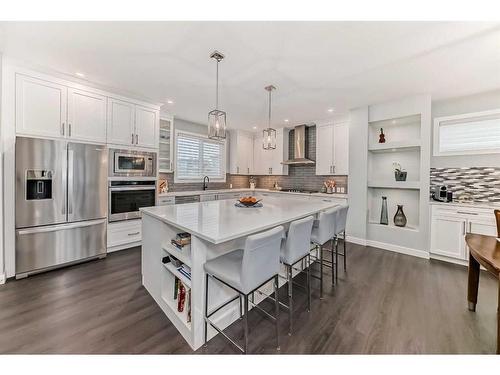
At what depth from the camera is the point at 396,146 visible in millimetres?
3705

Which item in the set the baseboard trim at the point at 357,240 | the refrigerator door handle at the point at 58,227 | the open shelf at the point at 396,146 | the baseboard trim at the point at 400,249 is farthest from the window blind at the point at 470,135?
the refrigerator door handle at the point at 58,227

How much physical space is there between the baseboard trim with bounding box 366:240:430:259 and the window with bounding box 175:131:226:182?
3824 millimetres

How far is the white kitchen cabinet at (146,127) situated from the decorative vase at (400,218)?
450 cm

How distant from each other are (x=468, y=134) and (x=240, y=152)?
448 cm

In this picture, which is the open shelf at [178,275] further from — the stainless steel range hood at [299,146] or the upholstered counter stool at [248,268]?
the stainless steel range hood at [299,146]

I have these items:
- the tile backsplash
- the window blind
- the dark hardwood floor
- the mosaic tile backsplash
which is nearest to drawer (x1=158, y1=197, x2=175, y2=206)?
the tile backsplash

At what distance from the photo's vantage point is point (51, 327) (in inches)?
68.5

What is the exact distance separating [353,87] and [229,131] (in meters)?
3.50

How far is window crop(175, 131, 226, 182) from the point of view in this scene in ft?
16.4

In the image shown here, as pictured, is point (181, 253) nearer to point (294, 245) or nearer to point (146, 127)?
point (294, 245)

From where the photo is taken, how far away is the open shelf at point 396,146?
141 inches

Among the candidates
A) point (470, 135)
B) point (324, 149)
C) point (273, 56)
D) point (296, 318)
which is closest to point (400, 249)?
point (470, 135)

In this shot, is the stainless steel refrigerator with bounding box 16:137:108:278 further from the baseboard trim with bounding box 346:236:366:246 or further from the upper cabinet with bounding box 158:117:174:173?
the baseboard trim with bounding box 346:236:366:246
